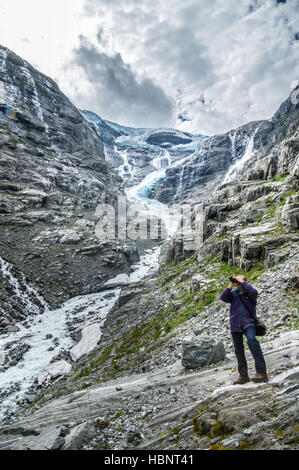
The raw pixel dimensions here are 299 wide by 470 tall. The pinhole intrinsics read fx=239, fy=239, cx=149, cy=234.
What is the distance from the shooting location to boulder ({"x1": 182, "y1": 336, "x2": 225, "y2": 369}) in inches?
387

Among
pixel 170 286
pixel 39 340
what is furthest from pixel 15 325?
pixel 170 286

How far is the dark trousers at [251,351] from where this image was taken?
620 centimetres

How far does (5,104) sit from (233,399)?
137224 millimetres

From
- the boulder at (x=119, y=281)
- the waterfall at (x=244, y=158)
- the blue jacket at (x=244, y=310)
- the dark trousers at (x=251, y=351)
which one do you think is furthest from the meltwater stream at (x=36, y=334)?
the waterfall at (x=244, y=158)

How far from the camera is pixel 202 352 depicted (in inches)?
396

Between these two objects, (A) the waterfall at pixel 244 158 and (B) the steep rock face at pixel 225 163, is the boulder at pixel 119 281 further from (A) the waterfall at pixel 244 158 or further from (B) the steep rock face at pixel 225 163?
(A) the waterfall at pixel 244 158

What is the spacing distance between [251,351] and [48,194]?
78663mm

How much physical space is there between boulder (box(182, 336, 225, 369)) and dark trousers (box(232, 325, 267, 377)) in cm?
343

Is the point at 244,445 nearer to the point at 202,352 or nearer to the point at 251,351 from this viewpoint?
the point at 251,351

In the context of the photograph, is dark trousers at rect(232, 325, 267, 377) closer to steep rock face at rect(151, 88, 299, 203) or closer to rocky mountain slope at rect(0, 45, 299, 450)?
rocky mountain slope at rect(0, 45, 299, 450)

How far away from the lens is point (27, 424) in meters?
9.19

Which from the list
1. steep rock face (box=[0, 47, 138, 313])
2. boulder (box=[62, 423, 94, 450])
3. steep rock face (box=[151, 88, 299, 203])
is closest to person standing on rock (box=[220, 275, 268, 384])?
boulder (box=[62, 423, 94, 450])

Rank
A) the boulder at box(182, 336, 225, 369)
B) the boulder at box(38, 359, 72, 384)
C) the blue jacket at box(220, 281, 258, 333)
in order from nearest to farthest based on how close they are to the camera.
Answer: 1. the blue jacket at box(220, 281, 258, 333)
2. the boulder at box(182, 336, 225, 369)
3. the boulder at box(38, 359, 72, 384)

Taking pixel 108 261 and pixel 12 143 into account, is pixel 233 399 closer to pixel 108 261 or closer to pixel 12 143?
pixel 108 261
